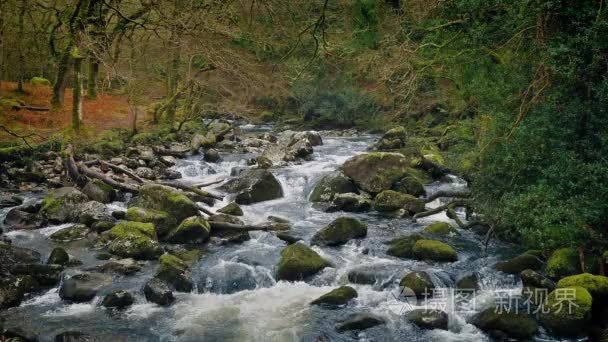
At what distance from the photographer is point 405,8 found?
15.6 m

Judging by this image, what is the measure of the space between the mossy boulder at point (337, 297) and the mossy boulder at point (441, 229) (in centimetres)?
381

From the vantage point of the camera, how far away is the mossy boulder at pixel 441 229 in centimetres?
1221

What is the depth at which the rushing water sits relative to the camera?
8.09 meters

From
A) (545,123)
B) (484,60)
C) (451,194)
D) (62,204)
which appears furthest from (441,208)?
(62,204)

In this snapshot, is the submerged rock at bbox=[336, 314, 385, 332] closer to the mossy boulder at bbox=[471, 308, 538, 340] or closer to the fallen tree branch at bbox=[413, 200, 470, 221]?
the mossy boulder at bbox=[471, 308, 538, 340]

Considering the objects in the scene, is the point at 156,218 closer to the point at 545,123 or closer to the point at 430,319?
the point at 430,319

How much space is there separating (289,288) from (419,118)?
1793 cm

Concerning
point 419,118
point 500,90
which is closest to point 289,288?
point 500,90

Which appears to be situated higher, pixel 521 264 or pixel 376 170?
pixel 376 170

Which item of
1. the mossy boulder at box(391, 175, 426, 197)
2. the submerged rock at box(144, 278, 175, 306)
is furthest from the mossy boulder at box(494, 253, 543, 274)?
the submerged rock at box(144, 278, 175, 306)

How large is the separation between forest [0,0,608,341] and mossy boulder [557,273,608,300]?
0.02 metres

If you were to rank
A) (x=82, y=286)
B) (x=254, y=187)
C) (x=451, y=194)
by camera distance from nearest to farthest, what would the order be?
1. (x=82, y=286)
2. (x=451, y=194)
3. (x=254, y=187)

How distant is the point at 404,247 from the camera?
11047 mm

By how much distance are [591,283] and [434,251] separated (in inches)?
122
